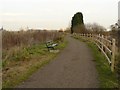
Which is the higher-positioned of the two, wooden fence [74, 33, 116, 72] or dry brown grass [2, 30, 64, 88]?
wooden fence [74, 33, 116, 72]

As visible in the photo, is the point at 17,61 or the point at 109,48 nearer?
the point at 17,61

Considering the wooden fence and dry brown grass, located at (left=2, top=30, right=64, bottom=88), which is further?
the wooden fence

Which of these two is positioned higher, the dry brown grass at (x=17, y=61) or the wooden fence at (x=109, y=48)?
the wooden fence at (x=109, y=48)

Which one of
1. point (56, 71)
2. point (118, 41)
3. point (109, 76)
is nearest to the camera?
point (109, 76)

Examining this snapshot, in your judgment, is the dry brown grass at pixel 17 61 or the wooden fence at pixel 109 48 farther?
the wooden fence at pixel 109 48

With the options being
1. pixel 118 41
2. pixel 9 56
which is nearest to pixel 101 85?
pixel 9 56

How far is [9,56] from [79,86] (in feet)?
28.7

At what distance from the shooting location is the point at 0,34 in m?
23.3

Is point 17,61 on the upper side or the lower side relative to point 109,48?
lower

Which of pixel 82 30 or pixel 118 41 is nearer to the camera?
pixel 118 41

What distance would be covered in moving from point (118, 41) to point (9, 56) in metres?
10.0

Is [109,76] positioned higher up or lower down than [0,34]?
lower down

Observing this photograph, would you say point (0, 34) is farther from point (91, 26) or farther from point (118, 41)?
point (91, 26)

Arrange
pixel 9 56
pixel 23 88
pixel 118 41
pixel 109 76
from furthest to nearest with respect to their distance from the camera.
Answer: pixel 118 41 → pixel 9 56 → pixel 109 76 → pixel 23 88
